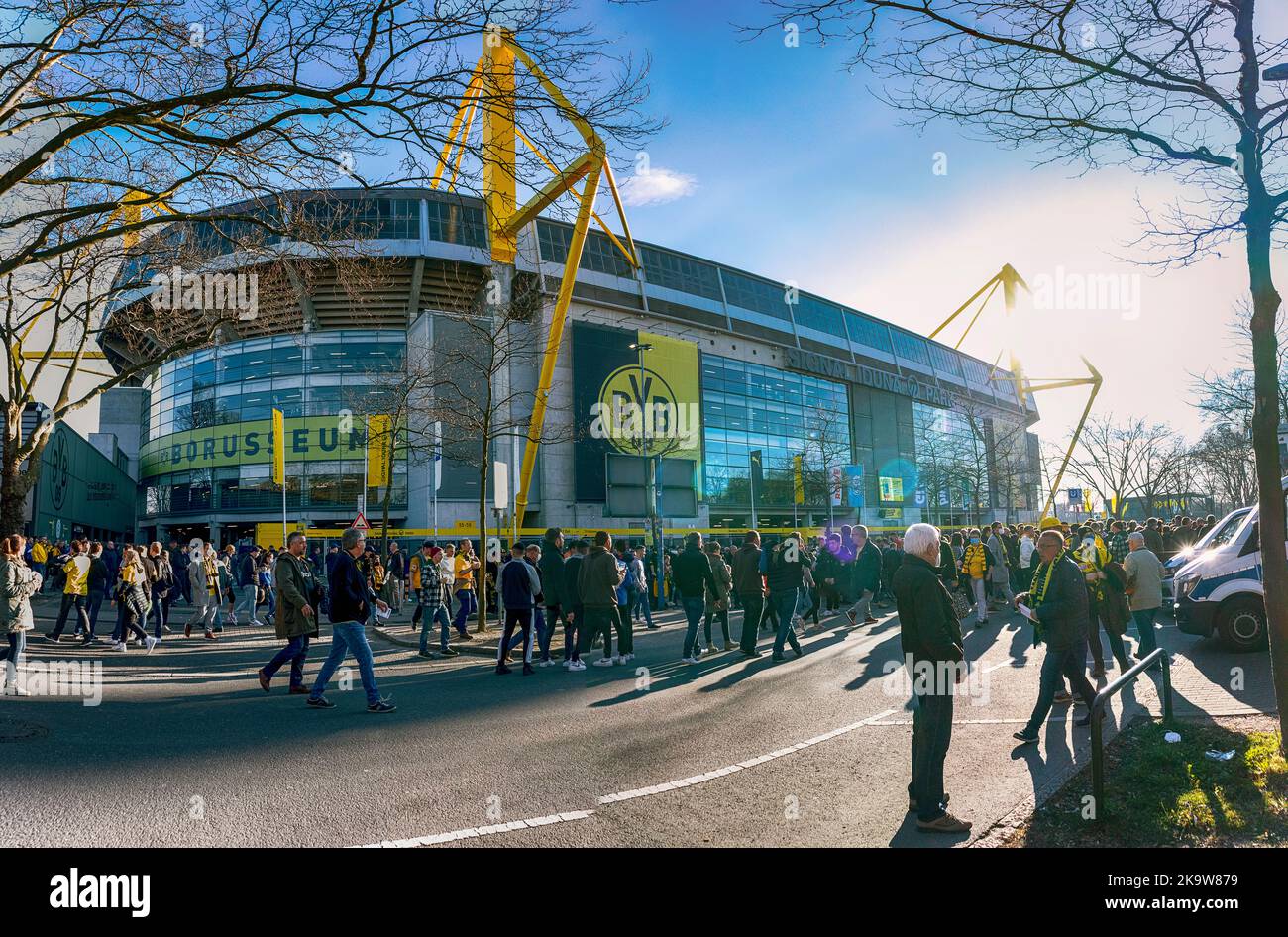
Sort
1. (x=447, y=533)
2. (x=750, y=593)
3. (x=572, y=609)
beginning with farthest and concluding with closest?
(x=447, y=533)
(x=750, y=593)
(x=572, y=609)

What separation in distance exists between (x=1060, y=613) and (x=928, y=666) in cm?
289

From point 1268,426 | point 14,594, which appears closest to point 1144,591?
point 1268,426

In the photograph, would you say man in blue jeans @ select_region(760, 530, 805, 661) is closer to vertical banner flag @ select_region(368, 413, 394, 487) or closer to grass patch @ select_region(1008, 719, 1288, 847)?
grass patch @ select_region(1008, 719, 1288, 847)

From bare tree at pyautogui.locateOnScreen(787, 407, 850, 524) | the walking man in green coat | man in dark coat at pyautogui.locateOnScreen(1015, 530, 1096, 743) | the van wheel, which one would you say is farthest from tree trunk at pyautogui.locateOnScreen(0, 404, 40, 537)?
bare tree at pyautogui.locateOnScreen(787, 407, 850, 524)

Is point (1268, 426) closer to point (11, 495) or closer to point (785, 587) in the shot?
point (785, 587)

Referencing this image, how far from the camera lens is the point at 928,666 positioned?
463 centimetres

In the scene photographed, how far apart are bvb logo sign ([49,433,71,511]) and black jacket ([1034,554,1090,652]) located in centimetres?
4850

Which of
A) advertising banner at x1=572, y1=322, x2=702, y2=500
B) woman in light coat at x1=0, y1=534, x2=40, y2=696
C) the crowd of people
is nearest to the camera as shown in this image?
the crowd of people

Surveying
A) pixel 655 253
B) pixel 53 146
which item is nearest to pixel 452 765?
pixel 53 146

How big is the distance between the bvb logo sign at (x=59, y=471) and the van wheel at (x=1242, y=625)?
49517 millimetres

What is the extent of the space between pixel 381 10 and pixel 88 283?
1350cm

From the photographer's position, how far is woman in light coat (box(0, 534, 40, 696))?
29.6 ft

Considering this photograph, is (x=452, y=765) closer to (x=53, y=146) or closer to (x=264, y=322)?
(x=53, y=146)
